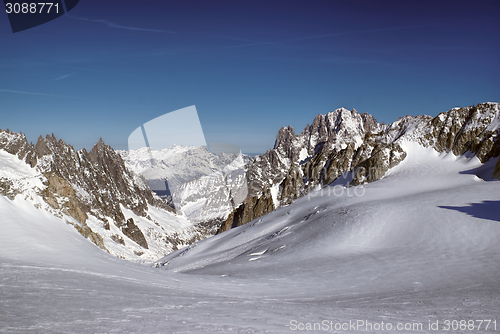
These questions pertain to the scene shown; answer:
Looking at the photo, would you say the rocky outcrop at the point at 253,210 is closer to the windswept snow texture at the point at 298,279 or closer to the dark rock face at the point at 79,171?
the dark rock face at the point at 79,171

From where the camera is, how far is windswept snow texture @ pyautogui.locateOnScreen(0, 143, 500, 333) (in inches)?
313

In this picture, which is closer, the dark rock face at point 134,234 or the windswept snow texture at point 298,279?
the windswept snow texture at point 298,279

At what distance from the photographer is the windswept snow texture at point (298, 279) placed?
7953 millimetres

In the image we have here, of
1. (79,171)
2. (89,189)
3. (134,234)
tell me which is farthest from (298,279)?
(79,171)

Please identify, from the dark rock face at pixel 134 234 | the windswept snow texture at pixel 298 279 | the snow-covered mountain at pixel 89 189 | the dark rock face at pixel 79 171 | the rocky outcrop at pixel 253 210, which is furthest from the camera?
the dark rock face at pixel 134 234

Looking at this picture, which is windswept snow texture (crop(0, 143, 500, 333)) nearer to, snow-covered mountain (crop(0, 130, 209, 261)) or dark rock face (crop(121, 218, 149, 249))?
snow-covered mountain (crop(0, 130, 209, 261))

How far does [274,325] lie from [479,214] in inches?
956

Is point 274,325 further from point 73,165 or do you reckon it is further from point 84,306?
point 73,165

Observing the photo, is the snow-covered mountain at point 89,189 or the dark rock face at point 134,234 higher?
the snow-covered mountain at point 89,189

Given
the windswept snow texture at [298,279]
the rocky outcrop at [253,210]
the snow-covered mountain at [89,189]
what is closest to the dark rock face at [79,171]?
the snow-covered mountain at [89,189]

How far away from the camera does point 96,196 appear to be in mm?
163375

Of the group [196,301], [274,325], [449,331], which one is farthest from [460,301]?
[196,301]

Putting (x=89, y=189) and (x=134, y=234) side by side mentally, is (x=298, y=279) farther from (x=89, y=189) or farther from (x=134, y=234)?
(x=89, y=189)

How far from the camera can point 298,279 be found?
59.6 ft
